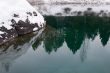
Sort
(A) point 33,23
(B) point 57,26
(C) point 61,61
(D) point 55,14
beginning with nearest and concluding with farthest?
(C) point 61,61
(A) point 33,23
(B) point 57,26
(D) point 55,14

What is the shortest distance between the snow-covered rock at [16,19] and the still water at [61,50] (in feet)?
5.23

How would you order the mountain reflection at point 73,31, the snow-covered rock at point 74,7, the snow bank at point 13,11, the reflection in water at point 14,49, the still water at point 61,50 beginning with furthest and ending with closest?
the snow-covered rock at point 74,7 → the snow bank at point 13,11 → the mountain reflection at point 73,31 → the reflection in water at point 14,49 → the still water at point 61,50

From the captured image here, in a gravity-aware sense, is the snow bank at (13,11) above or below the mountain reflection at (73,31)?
above

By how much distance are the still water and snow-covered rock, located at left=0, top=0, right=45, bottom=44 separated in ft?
5.23

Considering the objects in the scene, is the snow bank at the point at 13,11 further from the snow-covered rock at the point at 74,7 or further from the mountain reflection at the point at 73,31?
the snow-covered rock at the point at 74,7

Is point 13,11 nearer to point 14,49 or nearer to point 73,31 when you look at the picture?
point 14,49

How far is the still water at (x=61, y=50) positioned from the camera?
1812 inches

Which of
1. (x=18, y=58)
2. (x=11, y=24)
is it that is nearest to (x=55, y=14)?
(x=11, y=24)

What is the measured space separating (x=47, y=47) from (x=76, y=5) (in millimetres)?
40575

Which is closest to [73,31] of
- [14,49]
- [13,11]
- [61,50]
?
[13,11]

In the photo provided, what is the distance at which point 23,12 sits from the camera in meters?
67.0

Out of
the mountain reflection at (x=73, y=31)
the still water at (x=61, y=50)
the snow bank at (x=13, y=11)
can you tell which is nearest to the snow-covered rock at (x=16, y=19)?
the snow bank at (x=13, y=11)

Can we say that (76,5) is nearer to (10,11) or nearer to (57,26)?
(57,26)

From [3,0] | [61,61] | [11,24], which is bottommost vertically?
[61,61]
